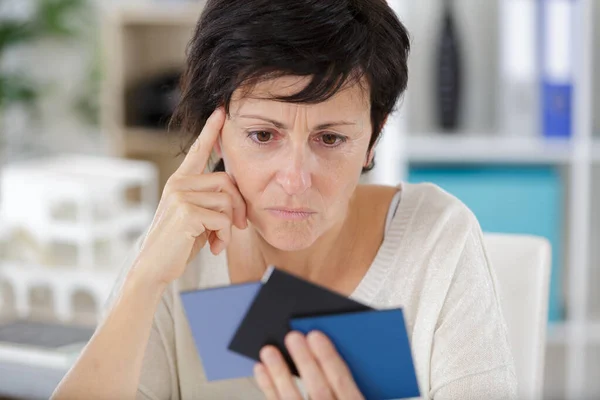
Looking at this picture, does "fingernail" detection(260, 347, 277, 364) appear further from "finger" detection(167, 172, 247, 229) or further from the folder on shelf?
the folder on shelf

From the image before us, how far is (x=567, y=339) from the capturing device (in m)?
2.88

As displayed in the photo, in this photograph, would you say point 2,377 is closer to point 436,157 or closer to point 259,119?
point 259,119

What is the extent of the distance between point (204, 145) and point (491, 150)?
1.67m

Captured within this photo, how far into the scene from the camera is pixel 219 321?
3.55ft

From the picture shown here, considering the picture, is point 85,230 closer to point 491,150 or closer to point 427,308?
point 491,150

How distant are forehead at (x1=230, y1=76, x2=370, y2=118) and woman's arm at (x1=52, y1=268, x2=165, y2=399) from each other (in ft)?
0.92

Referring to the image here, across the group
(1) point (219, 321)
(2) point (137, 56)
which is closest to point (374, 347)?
(1) point (219, 321)

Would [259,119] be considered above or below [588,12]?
below

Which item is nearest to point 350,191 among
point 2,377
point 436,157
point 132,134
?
point 2,377

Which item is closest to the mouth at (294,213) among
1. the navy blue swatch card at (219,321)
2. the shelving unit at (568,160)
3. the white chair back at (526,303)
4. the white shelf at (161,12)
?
the navy blue swatch card at (219,321)

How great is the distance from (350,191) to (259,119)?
18 cm

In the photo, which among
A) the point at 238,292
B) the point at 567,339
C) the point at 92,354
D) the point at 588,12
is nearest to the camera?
the point at 238,292

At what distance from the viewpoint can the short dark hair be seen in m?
1.19

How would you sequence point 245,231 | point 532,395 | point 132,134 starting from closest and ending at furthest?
point 532,395, point 245,231, point 132,134
